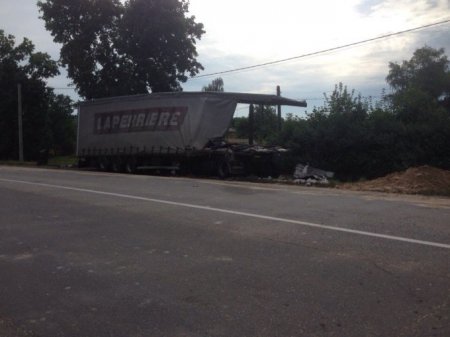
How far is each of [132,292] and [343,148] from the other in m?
17.4

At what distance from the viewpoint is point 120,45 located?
37.0m

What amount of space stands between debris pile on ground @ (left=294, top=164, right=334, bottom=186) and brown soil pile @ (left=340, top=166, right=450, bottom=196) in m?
2.48

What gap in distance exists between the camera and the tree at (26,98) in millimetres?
50031

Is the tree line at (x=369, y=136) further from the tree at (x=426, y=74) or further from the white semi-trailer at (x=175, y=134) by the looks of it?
the tree at (x=426, y=74)

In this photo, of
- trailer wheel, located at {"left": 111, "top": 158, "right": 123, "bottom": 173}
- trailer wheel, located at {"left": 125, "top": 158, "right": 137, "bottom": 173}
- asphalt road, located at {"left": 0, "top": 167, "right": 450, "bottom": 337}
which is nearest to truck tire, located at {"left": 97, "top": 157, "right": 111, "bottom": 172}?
trailer wheel, located at {"left": 111, "top": 158, "right": 123, "bottom": 173}

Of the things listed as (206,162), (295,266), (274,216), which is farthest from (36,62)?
(295,266)

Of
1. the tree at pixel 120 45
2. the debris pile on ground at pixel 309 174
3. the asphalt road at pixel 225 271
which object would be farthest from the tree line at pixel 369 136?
the tree at pixel 120 45

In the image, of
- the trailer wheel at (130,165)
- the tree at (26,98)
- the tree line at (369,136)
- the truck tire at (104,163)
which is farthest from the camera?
the tree at (26,98)

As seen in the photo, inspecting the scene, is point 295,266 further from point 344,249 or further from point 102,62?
point 102,62

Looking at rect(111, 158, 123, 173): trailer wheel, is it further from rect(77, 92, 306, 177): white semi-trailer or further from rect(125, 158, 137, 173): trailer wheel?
rect(125, 158, 137, 173): trailer wheel

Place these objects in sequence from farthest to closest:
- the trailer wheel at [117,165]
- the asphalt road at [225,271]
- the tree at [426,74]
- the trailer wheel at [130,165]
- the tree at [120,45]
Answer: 1. the tree at [426,74]
2. the tree at [120,45]
3. the trailer wheel at [117,165]
4. the trailer wheel at [130,165]
5. the asphalt road at [225,271]

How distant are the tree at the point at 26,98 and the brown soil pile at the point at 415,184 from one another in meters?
38.9

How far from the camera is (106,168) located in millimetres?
28125

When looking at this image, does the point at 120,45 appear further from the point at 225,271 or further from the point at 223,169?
the point at 225,271
